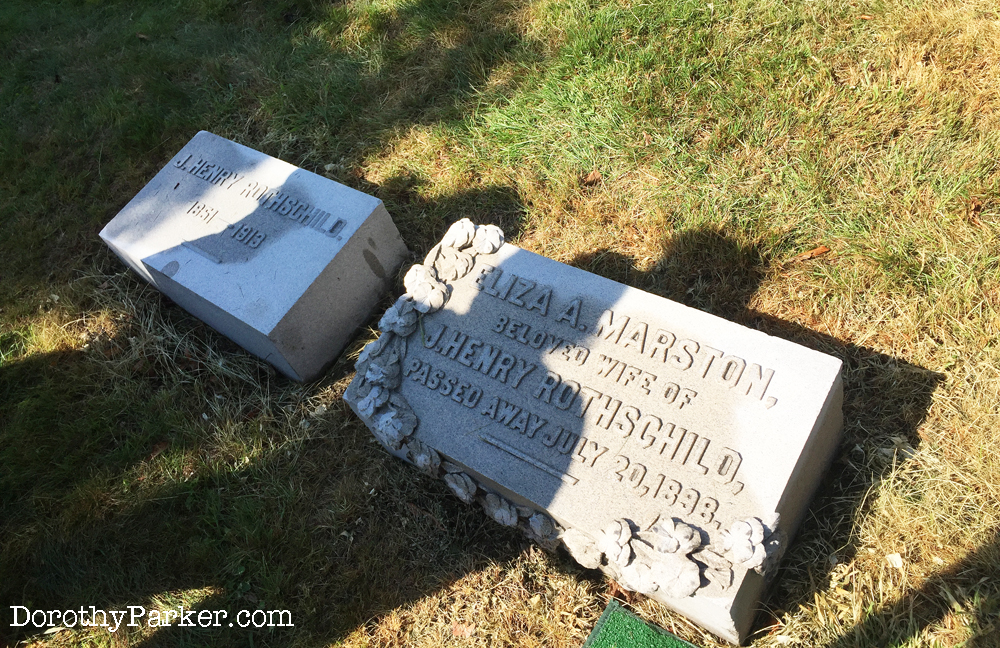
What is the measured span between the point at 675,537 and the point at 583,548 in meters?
0.38

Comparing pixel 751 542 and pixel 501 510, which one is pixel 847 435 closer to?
pixel 751 542

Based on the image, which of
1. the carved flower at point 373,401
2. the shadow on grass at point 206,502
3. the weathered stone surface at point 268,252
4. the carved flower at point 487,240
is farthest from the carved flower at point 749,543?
the weathered stone surface at point 268,252

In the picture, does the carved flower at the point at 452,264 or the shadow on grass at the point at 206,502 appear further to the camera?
the carved flower at the point at 452,264

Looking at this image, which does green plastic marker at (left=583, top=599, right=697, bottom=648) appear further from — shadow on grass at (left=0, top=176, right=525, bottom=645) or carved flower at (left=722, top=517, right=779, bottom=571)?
carved flower at (left=722, top=517, right=779, bottom=571)

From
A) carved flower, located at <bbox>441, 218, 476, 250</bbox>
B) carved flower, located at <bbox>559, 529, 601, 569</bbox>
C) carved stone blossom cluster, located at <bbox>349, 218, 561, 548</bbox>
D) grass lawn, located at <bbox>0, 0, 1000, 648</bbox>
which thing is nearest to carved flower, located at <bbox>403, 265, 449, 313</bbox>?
carved stone blossom cluster, located at <bbox>349, 218, 561, 548</bbox>

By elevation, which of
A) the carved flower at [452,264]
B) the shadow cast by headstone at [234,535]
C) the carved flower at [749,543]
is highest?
the carved flower at [452,264]

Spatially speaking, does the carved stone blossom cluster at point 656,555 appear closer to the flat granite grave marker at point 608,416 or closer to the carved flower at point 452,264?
the flat granite grave marker at point 608,416

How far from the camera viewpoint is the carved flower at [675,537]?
7.00ft

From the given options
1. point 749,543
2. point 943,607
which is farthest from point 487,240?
point 943,607

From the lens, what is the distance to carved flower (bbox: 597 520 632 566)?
87.3 inches

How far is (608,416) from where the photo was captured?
2463 millimetres

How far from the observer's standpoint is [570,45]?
3.95 meters

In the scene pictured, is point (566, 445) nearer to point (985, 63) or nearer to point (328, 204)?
point (328, 204)

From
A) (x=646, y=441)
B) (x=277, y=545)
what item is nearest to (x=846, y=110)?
(x=646, y=441)
